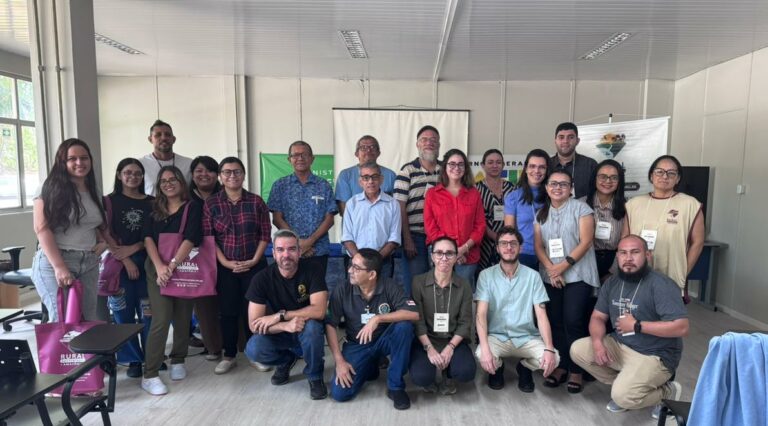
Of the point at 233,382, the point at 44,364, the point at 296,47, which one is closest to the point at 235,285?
the point at 233,382

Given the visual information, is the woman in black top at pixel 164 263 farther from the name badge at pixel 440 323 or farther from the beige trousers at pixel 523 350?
the beige trousers at pixel 523 350

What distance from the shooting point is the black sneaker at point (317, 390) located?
2.64 m

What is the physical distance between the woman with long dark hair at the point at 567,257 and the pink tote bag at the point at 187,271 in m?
2.15

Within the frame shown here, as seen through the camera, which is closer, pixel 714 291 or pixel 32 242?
pixel 714 291

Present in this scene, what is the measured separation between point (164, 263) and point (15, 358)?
49.1 inches

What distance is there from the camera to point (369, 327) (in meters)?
2.54

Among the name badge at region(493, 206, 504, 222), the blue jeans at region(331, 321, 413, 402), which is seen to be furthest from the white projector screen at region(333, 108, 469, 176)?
the blue jeans at region(331, 321, 413, 402)

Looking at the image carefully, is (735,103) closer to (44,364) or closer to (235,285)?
(235,285)

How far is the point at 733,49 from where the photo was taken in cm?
435

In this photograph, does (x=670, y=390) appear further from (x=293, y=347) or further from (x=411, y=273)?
(x=293, y=347)

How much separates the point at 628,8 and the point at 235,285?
12.0ft

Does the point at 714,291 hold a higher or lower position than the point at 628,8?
lower

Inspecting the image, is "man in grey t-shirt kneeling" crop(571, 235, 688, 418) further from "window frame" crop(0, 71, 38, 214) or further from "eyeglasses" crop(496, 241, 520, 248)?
"window frame" crop(0, 71, 38, 214)

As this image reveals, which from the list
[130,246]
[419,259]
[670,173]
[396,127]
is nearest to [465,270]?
[419,259]
